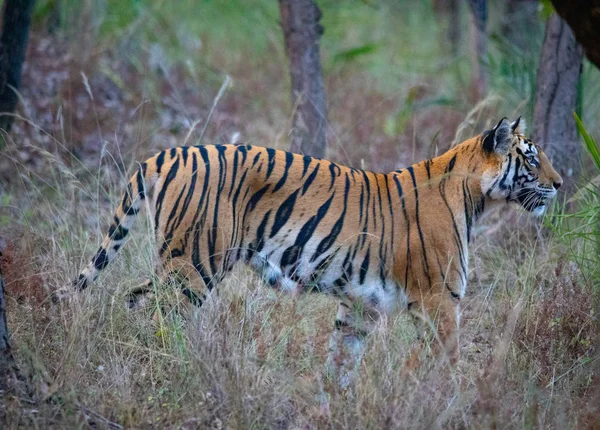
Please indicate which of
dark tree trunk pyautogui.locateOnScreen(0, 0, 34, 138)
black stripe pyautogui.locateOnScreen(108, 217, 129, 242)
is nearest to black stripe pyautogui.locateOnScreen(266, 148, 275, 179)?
black stripe pyautogui.locateOnScreen(108, 217, 129, 242)

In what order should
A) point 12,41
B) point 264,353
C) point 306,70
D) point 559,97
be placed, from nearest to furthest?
point 264,353 → point 12,41 → point 559,97 → point 306,70

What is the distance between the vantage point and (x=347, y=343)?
15.6ft

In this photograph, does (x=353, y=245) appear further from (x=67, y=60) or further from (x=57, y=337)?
(x=67, y=60)

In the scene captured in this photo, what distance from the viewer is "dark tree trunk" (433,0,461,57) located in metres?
14.0

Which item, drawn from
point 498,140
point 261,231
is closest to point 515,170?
point 498,140

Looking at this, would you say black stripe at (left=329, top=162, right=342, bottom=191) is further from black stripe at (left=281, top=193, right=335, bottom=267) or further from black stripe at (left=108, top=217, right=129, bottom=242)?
black stripe at (left=108, top=217, right=129, bottom=242)

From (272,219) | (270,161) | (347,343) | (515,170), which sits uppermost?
(515,170)

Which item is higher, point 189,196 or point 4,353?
point 189,196

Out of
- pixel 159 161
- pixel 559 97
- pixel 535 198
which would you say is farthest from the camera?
pixel 559 97

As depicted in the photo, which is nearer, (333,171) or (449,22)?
(333,171)

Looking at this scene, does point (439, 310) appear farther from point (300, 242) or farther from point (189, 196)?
point (189, 196)

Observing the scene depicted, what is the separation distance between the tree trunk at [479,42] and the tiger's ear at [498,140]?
5.50m

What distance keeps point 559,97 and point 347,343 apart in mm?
3510

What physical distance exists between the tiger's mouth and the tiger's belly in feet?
3.38
